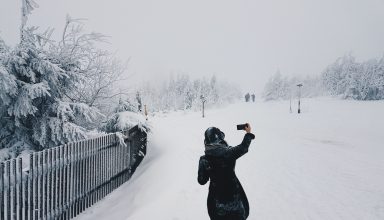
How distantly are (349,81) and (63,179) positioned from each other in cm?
6175

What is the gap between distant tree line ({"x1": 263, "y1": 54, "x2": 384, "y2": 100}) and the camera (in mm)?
52812

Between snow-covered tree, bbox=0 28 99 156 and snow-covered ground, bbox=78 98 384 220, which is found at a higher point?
snow-covered tree, bbox=0 28 99 156

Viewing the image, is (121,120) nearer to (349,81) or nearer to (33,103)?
(33,103)

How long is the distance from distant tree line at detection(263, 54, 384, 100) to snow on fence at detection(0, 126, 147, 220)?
52963mm

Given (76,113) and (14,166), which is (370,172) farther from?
(14,166)

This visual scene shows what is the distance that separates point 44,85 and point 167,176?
375 centimetres

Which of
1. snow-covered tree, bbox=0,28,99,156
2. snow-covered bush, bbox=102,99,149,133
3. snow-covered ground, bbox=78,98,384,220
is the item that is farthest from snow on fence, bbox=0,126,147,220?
snow-covered tree, bbox=0,28,99,156

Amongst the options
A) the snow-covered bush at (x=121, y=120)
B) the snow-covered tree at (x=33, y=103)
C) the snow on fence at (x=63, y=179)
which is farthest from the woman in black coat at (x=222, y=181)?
the snow-covered bush at (x=121, y=120)

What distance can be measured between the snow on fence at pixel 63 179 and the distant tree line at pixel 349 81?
2085 inches

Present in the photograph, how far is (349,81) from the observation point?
196 feet

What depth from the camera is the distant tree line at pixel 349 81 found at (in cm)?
5281

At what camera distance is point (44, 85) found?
7.63 metres

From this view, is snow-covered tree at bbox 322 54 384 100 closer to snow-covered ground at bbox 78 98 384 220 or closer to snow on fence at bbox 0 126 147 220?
snow-covered ground at bbox 78 98 384 220

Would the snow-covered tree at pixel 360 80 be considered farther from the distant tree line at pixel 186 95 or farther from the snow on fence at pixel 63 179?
the snow on fence at pixel 63 179
